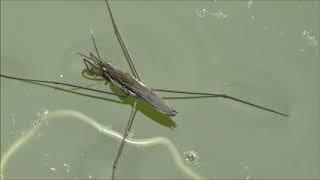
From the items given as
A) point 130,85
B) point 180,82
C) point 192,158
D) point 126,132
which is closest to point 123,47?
point 130,85

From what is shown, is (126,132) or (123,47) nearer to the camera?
(126,132)

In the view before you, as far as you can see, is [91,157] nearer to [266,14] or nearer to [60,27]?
[60,27]

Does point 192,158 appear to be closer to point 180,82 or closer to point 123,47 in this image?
point 180,82

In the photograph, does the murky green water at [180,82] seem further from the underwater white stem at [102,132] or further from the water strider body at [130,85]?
the water strider body at [130,85]

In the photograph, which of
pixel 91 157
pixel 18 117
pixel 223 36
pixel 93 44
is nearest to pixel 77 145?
pixel 91 157

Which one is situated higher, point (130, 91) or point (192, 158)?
point (130, 91)
